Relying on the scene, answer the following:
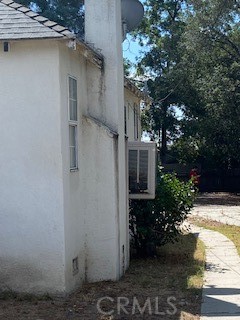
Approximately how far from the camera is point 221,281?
863 centimetres

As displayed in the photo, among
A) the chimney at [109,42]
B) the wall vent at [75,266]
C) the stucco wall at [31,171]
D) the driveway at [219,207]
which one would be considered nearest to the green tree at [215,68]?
the driveway at [219,207]

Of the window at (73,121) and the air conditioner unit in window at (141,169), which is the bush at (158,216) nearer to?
the air conditioner unit in window at (141,169)

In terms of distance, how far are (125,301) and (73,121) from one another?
9.45ft

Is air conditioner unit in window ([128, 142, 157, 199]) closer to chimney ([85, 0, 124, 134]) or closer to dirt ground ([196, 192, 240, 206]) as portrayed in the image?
chimney ([85, 0, 124, 134])

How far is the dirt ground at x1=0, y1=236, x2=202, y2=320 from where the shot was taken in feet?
21.6

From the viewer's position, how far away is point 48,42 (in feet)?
24.3

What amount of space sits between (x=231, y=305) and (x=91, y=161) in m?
3.20

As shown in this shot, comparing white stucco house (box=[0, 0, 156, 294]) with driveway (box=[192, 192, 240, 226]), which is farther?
driveway (box=[192, 192, 240, 226])

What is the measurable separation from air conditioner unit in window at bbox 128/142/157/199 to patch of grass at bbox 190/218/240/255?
342 centimetres

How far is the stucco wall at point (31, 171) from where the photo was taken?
7480 mm

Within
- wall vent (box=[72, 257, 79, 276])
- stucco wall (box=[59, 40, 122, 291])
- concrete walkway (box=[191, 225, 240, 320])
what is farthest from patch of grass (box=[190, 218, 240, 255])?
wall vent (box=[72, 257, 79, 276])

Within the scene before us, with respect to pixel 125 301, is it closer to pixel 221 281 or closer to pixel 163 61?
pixel 221 281

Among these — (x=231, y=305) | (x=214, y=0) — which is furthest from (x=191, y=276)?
(x=214, y=0)

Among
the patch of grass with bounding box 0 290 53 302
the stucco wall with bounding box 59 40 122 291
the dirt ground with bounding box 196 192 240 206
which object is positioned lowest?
the dirt ground with bounding box 196 192 240 206
